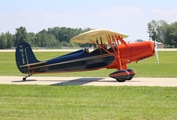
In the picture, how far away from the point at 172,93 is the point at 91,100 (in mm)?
3304

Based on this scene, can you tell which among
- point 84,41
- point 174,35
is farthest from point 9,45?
point 84,41

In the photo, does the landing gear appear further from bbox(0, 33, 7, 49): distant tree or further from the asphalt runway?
bbox(0, 33, 7, 49): distant tree

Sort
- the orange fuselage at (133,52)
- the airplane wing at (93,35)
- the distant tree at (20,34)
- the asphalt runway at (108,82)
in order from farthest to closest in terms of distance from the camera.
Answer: the distant tree at (20,34) → the orange fuselage at (133,52) → the airplane wing at (93,35) → the asphalt runway at (108,82)

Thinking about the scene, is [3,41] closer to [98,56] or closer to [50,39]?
[50,39]

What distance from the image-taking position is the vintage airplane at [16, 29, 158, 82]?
1847 centimetres

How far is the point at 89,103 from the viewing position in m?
10.7

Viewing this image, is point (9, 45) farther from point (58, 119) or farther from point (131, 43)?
point (58, 119)

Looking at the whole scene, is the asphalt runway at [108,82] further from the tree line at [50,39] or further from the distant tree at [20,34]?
the distant tree at [20,34]

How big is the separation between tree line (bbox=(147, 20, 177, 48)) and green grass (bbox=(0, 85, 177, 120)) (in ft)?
336

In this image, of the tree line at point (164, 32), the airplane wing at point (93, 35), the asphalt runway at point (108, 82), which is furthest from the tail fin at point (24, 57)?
the tree line at point (164, 32)

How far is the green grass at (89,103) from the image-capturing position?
29.3ft

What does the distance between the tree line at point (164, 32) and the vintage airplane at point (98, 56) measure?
96.4 m

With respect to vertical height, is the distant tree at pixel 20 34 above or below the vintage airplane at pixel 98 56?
above

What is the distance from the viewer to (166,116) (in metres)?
8.79
